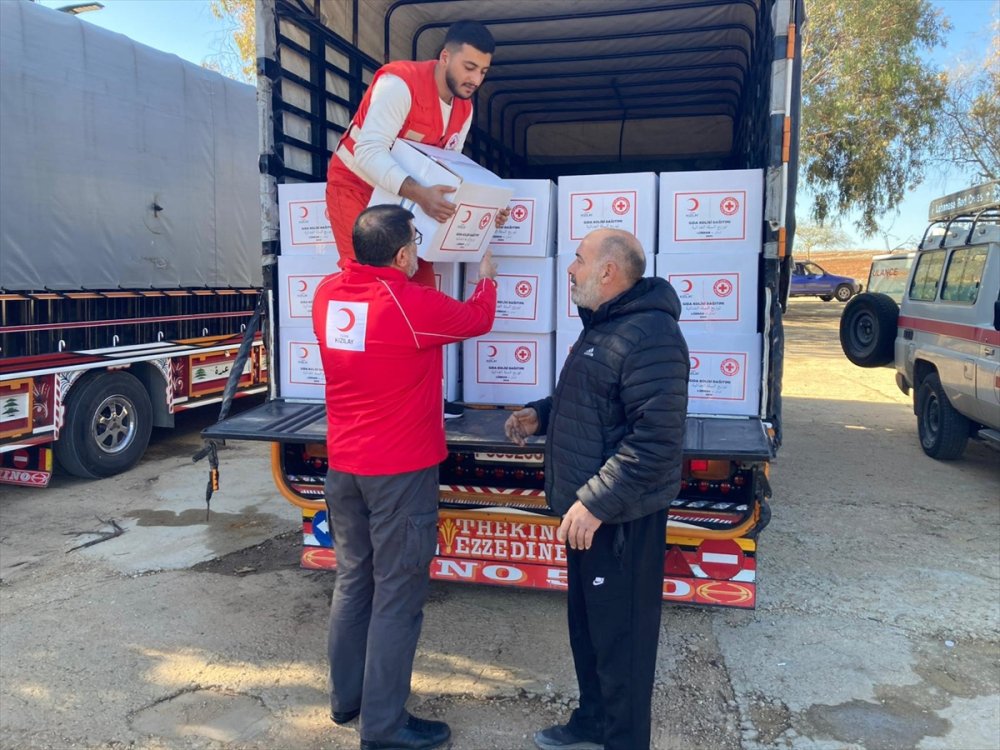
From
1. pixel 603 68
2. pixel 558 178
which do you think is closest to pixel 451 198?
pixel 558 178

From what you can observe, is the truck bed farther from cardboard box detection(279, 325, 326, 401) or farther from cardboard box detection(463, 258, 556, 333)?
cardboard box detection(463, 258, 556, 333)

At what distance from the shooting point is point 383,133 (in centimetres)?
303

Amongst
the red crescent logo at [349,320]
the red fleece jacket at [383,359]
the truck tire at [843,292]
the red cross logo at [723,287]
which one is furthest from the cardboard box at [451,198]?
the truck tire at [843,292]

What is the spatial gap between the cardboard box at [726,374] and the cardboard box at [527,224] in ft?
2.55

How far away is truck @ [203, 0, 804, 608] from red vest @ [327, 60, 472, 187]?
618 mm

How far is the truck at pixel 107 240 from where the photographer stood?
5652mm

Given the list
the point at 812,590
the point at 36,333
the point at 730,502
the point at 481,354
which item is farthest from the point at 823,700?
the point at 36,333

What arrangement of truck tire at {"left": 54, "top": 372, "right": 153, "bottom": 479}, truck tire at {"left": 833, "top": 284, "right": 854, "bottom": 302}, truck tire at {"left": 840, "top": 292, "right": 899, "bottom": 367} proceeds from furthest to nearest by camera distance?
truck tire at {"left": 833, "top": 284, "right": 854, "bottom": 302} → truck tire at {"left": 840, "top": 292, "right": 899, "bottom": 367} → truck tire at {"left": 54, "top": 372, "right": 153, "bottom": 479}

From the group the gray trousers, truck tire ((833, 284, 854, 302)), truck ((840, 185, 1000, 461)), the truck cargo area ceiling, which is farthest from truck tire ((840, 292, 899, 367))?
truck tire ((833, 284, 854, 302))

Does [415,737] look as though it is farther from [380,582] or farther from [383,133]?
[383,133]

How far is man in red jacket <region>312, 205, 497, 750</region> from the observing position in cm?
268

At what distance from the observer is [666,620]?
3.90m

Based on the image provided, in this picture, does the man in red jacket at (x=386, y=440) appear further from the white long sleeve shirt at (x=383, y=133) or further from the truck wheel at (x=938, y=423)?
the truck wheel at (x=938, y=423)

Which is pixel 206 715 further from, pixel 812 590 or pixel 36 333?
pixel 36 333
